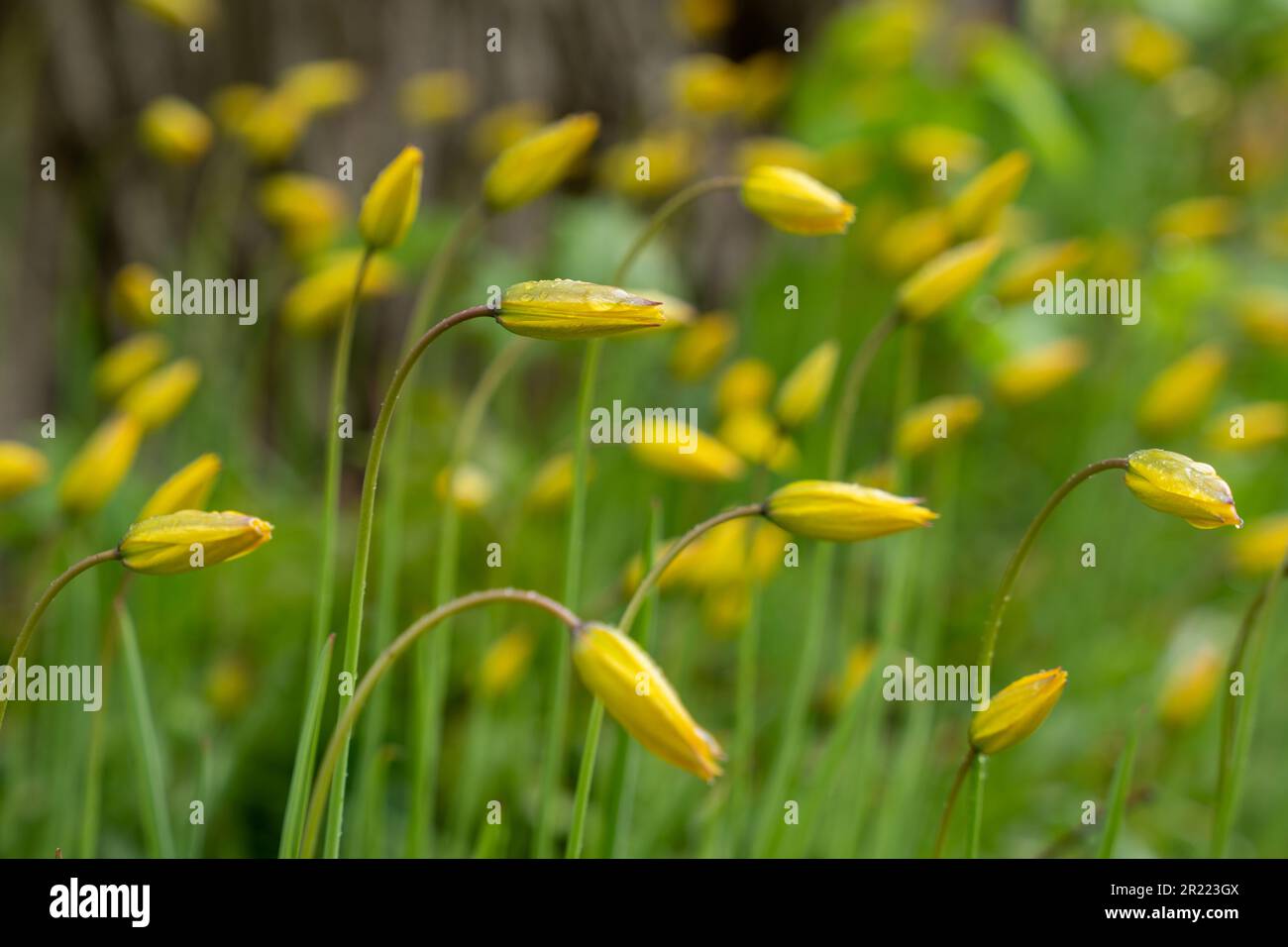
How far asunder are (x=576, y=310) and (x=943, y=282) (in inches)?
13.3

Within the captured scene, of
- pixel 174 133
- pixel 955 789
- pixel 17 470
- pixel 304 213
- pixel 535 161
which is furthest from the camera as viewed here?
pixel 304 213

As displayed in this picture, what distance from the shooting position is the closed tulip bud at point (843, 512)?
0.61 meters

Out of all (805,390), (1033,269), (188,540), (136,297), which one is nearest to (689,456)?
(805,390)

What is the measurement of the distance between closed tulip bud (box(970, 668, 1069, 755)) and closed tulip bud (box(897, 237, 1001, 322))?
283 millimetres

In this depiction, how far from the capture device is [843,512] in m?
0.61

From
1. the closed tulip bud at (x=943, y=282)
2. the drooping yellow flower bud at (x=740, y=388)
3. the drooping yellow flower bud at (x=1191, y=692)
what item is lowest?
the drooping yellow flower bud at (x=1191, y=692)

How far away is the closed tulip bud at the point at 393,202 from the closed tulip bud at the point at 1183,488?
401 mm

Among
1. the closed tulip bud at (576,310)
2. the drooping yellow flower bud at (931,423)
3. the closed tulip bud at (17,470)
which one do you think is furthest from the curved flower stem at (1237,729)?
the closed tulip bud at (17,470)

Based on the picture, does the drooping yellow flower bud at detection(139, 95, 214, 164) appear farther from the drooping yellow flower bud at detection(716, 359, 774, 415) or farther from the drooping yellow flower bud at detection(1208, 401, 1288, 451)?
the drooping yellow flower bud at detection(1208, 401, 1288, 451)

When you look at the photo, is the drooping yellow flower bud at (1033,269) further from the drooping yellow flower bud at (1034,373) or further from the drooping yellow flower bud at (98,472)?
the drooping yellow flower bud at (98,472)

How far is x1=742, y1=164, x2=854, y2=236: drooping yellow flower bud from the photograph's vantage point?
0.71 metres

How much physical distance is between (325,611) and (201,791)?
6.5 inches

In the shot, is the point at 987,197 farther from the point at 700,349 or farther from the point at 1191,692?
the point at 1191,692

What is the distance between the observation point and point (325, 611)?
74 cm
